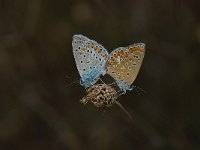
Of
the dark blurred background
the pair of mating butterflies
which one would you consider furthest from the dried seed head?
the dark blurred background

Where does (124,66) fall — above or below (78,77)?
below

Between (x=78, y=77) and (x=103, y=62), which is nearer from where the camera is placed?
(x=103, y=62)

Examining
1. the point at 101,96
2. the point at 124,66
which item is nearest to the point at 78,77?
the point at 124,66

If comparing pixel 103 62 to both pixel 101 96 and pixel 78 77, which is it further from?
pixel 78 77

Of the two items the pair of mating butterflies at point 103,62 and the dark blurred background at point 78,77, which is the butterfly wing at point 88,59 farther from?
the dark blurred background at point 78,77

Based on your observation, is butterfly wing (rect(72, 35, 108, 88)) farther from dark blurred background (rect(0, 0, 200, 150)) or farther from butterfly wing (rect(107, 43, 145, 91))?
dark blurred background (rect(0, 0, 200, 150))

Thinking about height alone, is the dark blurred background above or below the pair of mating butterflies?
above
